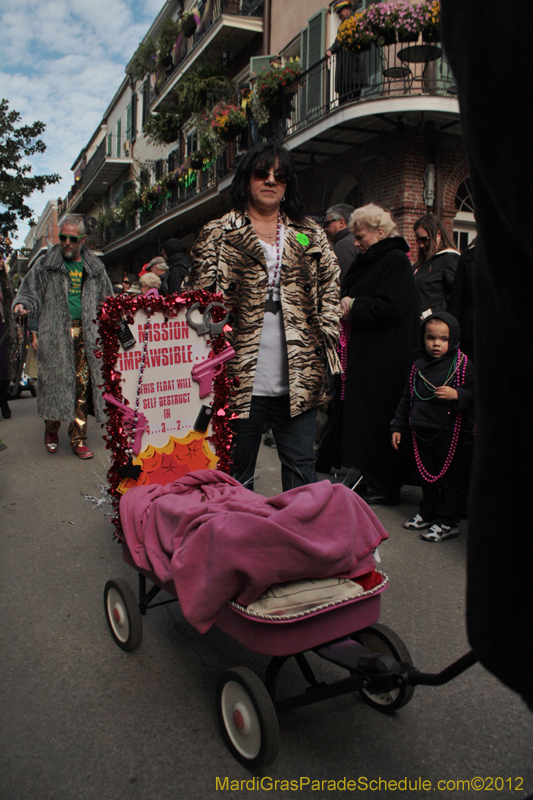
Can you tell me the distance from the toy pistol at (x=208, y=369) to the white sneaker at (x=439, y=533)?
1.89 meters

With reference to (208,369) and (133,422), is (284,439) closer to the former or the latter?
(208,369)

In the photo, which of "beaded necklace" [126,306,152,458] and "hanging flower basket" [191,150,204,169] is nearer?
"beaded necklace" [126,306,152,458]

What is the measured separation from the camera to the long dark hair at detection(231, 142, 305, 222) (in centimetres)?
323

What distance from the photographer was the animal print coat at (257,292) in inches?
128

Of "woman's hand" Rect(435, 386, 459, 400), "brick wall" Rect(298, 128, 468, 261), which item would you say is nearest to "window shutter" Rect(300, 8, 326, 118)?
"brick wall" Rect(298, 128, 468, 261)

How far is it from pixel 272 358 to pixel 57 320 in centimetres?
383

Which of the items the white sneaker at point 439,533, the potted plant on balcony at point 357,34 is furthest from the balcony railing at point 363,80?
the white sneaker at point 439,533

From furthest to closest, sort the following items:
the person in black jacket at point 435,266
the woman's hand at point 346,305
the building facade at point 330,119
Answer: the building facade at point 330,119 < the person in black jacket at point 435,266 < the woman's hand at point 346,305

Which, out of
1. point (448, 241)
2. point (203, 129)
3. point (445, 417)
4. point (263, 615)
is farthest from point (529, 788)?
point (203, 129)

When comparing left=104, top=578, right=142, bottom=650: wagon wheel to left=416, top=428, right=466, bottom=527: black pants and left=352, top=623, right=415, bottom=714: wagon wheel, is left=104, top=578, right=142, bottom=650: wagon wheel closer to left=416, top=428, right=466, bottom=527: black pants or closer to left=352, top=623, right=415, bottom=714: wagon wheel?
left=352, top=623, right=415, bottom=714: wagon wheel

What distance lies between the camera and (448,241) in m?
5.44

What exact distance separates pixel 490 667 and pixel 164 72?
28.4 metres

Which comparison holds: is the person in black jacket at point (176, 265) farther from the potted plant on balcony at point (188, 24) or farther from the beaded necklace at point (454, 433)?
the potted plant on balcony at point (188, 24)

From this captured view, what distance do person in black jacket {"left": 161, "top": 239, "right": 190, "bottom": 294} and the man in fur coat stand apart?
1.27 meters
